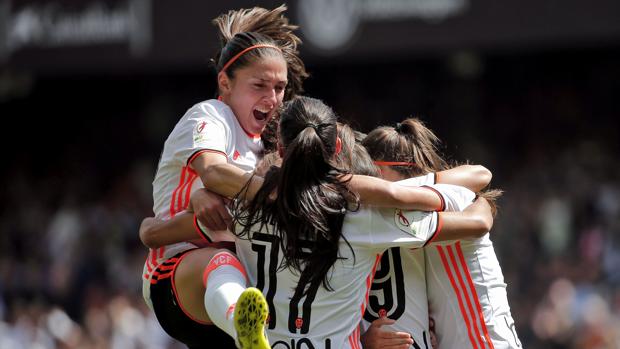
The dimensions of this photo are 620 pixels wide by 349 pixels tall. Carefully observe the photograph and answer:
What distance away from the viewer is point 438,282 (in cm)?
376

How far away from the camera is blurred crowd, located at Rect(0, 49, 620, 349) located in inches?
393

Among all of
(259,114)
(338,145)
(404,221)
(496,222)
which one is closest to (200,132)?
(259,114)

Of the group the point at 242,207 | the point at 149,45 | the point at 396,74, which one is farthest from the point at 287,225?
the point at 396,74

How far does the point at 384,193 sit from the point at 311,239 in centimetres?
27

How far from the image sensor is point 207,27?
11.5m

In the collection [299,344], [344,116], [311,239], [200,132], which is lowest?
[299,344]

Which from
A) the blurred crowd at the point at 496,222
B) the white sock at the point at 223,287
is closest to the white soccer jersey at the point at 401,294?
the white sock at the point at 223,287

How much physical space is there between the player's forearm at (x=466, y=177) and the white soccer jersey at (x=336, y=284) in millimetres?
322

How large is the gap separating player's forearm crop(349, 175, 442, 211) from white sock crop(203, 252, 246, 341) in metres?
0.46

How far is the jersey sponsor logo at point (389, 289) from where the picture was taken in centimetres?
370

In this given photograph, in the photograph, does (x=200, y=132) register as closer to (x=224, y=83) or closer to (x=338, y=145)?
(x=224, y=83)

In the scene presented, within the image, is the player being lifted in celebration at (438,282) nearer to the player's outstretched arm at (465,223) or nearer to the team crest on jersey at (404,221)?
the player's outstretched arm at (465,223)

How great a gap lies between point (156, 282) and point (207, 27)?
7830 millimetres

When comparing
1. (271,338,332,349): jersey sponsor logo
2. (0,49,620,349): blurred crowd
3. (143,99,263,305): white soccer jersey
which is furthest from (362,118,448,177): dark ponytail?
(0,49,620,349): blurred crowd
